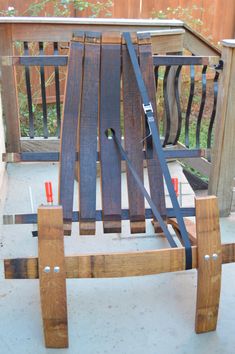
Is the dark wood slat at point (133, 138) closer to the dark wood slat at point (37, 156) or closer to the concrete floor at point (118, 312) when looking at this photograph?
the dark wood slat at point (37, 156)

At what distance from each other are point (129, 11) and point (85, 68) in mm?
4228

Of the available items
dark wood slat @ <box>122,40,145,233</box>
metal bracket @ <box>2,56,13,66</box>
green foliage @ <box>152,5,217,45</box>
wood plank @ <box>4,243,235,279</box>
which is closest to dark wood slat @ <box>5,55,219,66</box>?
metal bracket @ <box>2,56,13,66</box>

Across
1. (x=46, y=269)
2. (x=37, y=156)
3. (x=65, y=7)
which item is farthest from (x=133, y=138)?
(x=65, y=7)

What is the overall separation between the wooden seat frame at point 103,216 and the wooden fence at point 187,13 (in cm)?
349

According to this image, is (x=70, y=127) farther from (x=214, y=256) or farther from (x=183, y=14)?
(x=183, y=14)

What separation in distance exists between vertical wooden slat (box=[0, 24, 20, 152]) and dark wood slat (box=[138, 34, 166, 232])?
1459 mm

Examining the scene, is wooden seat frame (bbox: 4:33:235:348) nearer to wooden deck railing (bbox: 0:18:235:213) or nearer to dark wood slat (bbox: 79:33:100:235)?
dark wood slat (bbox: 79:33:100:235)

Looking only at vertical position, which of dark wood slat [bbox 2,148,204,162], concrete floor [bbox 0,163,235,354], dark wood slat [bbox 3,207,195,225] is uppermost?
dark wood slat [bbox 2,148,204,162]

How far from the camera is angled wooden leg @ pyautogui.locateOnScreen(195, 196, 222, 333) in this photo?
1618 mm

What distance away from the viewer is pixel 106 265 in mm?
1579

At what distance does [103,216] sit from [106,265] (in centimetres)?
42

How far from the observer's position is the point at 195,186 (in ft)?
14.6

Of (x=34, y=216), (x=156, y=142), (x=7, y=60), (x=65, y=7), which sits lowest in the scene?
(x=34, y=216)

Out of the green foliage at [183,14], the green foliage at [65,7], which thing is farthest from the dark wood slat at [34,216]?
the green foliage at [183,14]
